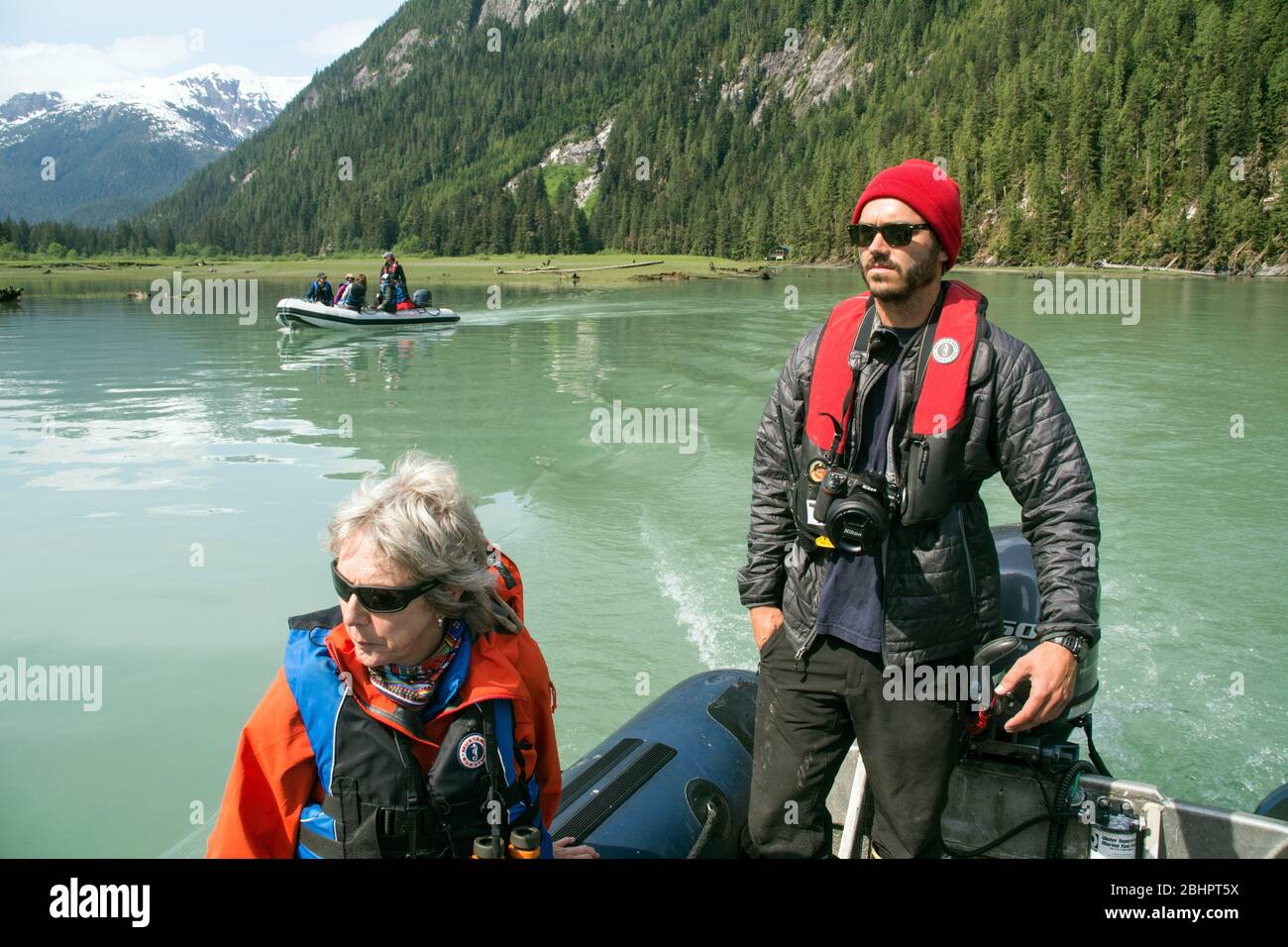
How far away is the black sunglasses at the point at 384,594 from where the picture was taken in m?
2.30

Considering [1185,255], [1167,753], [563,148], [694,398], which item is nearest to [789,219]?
[1185,255]

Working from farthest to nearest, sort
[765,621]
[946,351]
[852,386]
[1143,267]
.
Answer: [1143,267]
[765,621]
[852,386]
[946,351]

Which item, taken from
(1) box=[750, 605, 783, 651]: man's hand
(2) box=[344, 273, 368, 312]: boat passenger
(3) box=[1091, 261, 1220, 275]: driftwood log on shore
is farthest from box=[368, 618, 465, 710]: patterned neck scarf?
(3) box=[1091, 261, 1220, 275]: driftwood log on shore

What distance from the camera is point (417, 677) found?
242 centimetres

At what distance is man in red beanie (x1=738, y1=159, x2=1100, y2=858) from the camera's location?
2645 mm

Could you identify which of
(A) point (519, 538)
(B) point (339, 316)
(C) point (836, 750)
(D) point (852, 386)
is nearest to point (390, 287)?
(B) point (339, 316)

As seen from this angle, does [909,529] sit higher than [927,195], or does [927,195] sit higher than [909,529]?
[927,195]

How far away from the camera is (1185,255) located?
2889 inches

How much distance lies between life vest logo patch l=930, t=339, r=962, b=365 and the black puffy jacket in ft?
0.20

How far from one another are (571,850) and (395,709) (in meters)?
0.85

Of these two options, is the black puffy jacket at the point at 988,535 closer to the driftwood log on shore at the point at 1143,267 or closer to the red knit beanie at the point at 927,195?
the red knit beanie at the point at 927,195

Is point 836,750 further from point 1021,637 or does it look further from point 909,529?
point 1021,637

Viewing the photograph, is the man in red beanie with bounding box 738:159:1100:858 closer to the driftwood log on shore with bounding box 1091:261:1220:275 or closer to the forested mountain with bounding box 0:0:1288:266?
the forested mountain with bounding box 0:0:1288:266
